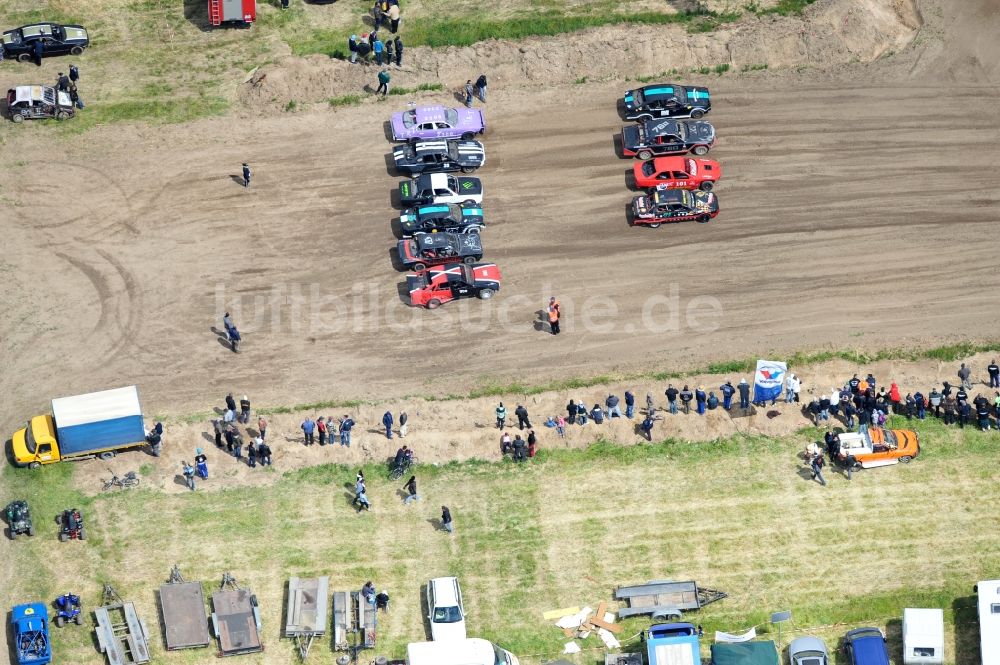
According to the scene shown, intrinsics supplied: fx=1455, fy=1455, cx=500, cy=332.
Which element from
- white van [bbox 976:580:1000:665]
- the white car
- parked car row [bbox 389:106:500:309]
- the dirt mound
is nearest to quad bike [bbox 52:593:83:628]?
→ the white car

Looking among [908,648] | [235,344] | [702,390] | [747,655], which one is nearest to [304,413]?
[235,344]

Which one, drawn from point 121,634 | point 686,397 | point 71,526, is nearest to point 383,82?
point 686,397

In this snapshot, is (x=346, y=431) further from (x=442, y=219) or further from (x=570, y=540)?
(x=442, y=219)

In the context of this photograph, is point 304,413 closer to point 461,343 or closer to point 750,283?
point 461,343

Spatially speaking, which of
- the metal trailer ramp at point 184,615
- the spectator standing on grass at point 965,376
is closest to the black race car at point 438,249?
the metal trailer ramp at point 184,615

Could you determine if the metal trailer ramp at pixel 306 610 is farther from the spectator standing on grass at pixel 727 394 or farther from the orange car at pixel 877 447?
the orange car at pixel 877 447

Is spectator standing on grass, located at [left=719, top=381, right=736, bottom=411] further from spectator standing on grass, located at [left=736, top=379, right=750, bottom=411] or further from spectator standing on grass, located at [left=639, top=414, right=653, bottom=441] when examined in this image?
spectator standing on grass, located at [left=639, top=414, right=653, bottom=441]
